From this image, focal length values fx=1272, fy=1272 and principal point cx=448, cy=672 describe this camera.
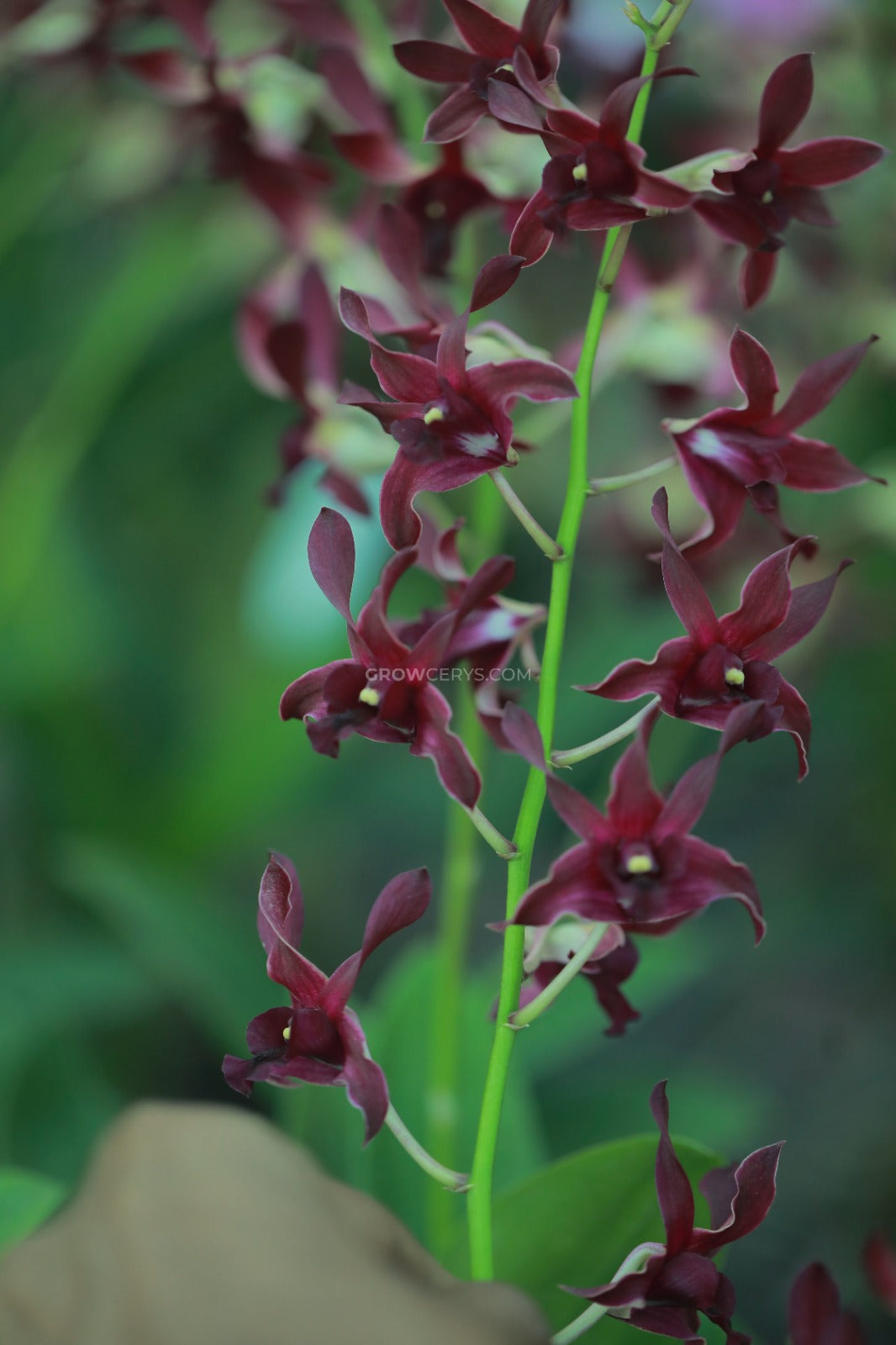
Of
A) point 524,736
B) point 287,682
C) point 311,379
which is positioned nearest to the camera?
point 524,736

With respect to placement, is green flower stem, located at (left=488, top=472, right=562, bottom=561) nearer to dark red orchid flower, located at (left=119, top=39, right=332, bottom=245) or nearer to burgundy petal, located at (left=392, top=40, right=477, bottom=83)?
burgundy petal, located at (left=392, top=40, right=477, bottom=83)

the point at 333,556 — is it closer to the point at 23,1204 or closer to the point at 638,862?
the point at 638,862

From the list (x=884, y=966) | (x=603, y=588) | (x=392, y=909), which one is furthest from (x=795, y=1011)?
(x=392, y=909)

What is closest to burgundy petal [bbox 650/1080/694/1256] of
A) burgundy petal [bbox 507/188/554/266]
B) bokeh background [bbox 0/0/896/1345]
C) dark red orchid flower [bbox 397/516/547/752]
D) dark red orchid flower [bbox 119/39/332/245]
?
dark red orchid flower [bbox 397/516/547/752]

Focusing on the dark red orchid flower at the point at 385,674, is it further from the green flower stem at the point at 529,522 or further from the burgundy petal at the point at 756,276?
the burgundy petal at the point at 756,276

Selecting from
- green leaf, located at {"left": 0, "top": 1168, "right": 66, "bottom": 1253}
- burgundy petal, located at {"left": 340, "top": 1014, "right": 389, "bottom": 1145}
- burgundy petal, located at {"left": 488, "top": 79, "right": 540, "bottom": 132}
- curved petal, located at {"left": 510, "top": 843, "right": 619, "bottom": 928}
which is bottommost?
green leaf, located at {"left": 0, "top": 1168, "right": 66, "bottom": 1253}

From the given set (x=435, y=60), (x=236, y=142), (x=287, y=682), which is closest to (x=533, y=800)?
(x=435, y=60)
